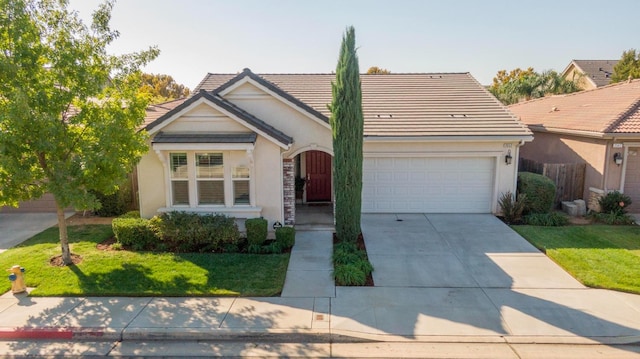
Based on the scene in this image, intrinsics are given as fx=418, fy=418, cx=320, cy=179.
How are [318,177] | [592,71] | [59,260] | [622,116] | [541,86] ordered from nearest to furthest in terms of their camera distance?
1. [59,260]
2. [622,116]
3. [318,177]
4. [541,86]
5. [592,71]

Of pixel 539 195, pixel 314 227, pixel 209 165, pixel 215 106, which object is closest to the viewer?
pixel 215 106

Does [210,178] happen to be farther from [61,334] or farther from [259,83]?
[61,334]

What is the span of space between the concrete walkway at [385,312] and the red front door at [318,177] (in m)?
5.82

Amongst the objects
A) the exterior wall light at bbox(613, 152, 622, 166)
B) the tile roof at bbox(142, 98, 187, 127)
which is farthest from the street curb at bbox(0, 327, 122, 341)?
the exterior wall light at bbox(613, 152, 622, 166)

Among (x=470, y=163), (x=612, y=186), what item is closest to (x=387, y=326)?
(x=470, y=163)

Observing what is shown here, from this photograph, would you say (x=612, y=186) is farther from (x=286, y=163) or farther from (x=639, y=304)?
(x=286, y=163)

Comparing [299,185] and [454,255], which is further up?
[299,185]

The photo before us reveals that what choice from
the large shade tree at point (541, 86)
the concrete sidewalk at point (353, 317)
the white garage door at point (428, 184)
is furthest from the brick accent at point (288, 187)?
the large shade tree at point (541, 86)

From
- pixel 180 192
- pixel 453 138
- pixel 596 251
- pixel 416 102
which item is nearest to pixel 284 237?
pixel 180 192

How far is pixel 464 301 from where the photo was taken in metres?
7.91

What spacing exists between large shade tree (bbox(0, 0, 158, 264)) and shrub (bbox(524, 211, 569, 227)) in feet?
37.3

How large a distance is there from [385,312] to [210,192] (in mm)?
6027

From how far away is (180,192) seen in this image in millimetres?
11367

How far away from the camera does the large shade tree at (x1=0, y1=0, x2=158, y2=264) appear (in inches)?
311
